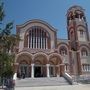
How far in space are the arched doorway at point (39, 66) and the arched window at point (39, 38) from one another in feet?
7.54

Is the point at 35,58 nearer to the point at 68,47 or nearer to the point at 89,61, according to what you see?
the point at 68,47

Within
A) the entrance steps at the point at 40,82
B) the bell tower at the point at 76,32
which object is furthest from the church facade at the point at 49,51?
the entrance steps at the point at 40,82

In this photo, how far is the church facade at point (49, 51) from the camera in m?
32.5

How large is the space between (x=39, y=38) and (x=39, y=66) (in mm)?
5288

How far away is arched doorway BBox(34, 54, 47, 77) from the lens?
109 feet

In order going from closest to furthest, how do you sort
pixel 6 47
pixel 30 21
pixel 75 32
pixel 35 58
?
pixel 6 47
pixel 35 58
pixel 30 21
pixel 75 32

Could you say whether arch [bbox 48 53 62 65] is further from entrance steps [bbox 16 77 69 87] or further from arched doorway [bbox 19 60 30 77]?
entrance steps [bbox 16 77 69 87]

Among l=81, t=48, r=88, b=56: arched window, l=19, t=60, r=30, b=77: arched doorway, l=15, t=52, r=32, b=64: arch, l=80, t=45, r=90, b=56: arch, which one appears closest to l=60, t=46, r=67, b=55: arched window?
l=80, t=45, r=90, b=56: arch

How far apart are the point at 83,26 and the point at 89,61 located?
7622mm

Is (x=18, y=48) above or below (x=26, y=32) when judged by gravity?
below

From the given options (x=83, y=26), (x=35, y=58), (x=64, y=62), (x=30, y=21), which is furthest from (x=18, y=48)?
(x=83, y=26)

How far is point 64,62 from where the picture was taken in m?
34.6

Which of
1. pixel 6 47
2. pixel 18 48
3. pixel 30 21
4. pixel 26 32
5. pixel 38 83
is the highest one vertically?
pixel 30 21

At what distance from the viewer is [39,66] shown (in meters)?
33.6
